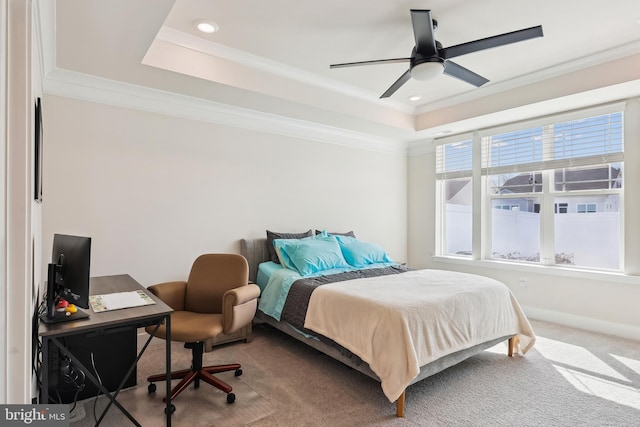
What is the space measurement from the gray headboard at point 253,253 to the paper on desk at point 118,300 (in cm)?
165

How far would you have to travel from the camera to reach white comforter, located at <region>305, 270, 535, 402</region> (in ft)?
7.29

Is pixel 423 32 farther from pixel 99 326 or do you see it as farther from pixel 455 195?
pixel 455 195

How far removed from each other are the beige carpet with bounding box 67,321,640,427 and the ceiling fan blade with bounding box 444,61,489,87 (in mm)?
2390

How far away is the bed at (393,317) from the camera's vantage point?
2248 millimetres

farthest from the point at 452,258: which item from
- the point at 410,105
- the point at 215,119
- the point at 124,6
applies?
the point at 124,6

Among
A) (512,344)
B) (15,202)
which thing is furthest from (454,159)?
(15,202)

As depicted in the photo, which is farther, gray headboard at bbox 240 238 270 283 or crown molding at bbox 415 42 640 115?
gray headboard at bbox 240 238 270 283

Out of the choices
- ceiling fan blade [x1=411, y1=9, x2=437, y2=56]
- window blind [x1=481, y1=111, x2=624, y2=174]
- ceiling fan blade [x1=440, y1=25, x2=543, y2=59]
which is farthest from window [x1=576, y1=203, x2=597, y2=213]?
ceiling fan blade [x1=411, y1=9, x2=437, y2=56]

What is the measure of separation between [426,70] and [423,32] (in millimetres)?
288

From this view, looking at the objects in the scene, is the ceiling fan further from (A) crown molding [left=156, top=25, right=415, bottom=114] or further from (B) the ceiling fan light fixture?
(A) crown molding [left=156, top=25, right=415, bottom=114]

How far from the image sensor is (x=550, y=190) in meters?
4.17

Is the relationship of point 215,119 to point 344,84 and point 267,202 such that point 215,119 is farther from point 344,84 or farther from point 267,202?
point 344,84

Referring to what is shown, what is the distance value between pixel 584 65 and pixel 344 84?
230 cm

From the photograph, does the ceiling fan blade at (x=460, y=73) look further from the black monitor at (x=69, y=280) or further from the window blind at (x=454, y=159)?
the black monitor at (x=69, y=280)
